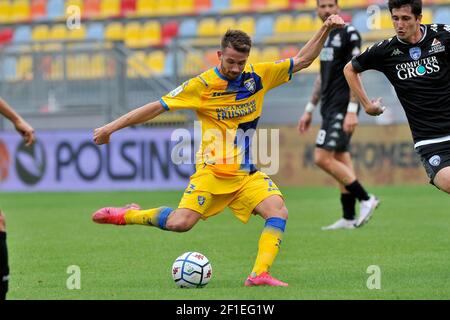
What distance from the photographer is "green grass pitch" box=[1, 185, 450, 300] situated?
6.96 m

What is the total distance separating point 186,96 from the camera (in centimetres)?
764

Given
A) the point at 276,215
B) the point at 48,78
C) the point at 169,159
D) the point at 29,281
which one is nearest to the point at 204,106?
the point at 276,215

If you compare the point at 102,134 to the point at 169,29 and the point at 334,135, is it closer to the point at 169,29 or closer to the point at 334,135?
the point at 334,135

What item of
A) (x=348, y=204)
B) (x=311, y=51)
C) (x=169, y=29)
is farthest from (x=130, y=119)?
(x=169, y=29)

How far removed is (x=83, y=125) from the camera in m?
20.1

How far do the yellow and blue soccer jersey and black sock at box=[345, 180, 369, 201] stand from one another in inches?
146

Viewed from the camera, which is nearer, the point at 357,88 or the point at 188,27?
the point at 357,88

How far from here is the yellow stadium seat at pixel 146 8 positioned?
25031 millimetres

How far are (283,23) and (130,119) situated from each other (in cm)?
1608

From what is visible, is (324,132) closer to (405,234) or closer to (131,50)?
(405,234)

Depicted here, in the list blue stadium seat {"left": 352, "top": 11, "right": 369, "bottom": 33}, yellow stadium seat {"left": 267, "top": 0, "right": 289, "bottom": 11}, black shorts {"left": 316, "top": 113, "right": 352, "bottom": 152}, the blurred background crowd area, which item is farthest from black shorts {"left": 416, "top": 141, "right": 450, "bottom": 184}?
yellow stadium seat {"left": 267, "top": 0, "right": 289, "bottom": 11}

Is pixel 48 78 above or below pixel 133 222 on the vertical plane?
above

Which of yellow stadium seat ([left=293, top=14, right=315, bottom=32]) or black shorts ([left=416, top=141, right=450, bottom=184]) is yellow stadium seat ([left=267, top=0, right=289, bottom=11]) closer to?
yellow stadium seat ([left=293, top=14, right=315, bottom=32])
